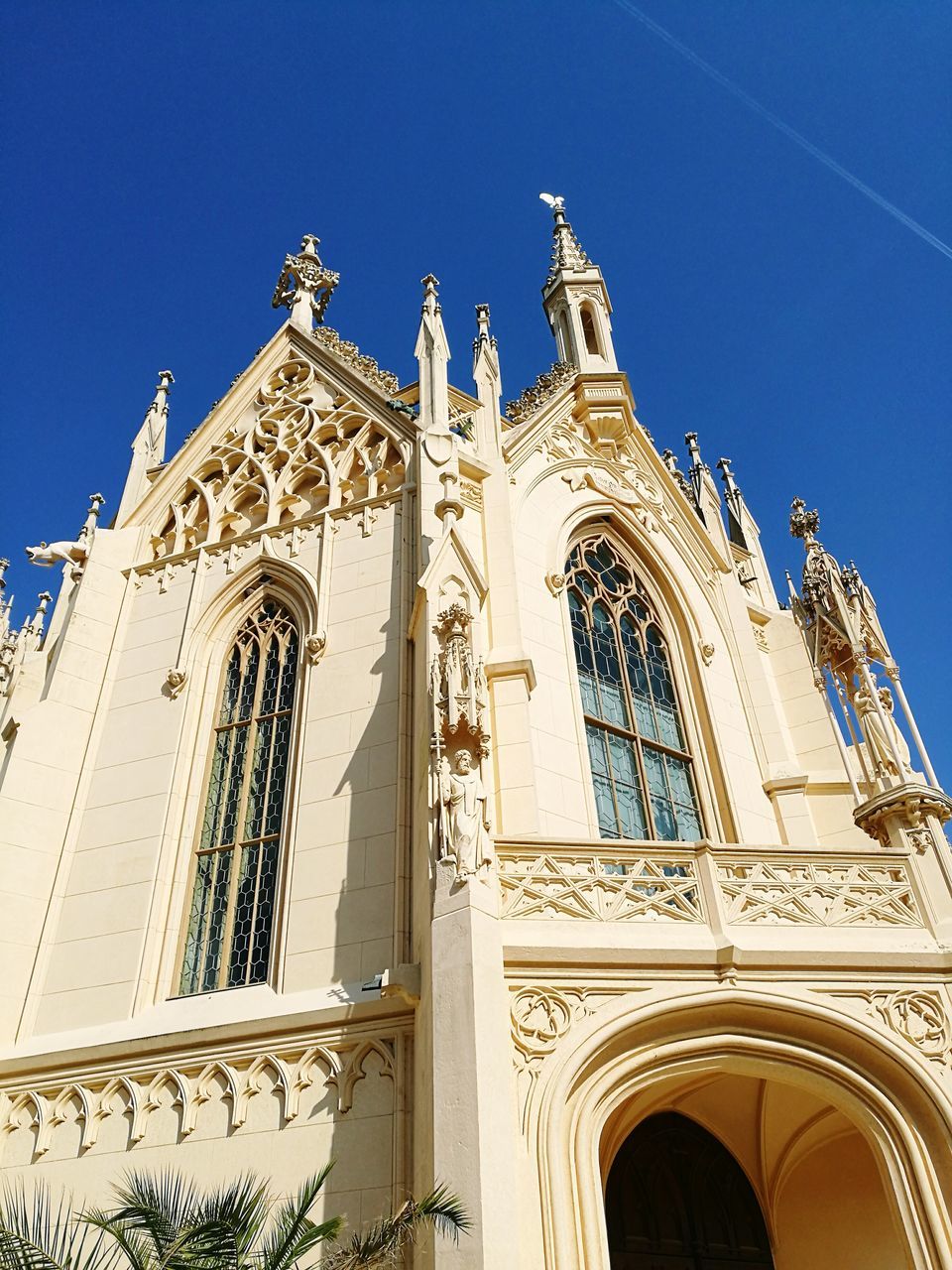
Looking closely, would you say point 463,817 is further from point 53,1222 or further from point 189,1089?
point 53,1222

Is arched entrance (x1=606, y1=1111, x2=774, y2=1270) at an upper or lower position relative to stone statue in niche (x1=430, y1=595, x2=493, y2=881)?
lower

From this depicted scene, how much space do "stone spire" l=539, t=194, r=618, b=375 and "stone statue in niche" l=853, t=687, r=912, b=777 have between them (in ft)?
29.0

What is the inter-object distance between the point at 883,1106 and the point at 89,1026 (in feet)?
26.0

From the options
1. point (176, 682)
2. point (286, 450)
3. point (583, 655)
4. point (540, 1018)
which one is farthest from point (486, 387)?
point (540, 1018)

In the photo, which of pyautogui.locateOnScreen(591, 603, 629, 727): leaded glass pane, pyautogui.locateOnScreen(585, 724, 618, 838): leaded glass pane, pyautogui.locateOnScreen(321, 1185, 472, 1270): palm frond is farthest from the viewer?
pyautogui.locateOnScreen(591, 603, 629, 727): leaded glass pane

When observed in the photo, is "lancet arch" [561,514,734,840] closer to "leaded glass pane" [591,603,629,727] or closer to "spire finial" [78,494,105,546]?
"leaded glass pane" [591,603,629,727]

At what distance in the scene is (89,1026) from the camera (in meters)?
11.7

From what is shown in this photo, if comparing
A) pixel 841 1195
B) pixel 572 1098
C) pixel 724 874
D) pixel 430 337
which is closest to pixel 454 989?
pixel 572 1098

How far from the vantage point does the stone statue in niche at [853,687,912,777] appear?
37.6ft

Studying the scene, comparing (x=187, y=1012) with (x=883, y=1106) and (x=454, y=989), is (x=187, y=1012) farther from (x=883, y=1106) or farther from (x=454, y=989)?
(x=883, y=1106)

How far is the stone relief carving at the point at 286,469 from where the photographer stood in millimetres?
16078

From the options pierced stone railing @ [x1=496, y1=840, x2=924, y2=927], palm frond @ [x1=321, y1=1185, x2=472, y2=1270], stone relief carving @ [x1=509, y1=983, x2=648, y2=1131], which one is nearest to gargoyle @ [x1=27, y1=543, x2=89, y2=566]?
pierced stone railing @ [x1=496, y1=840, x2=924, y2=927]

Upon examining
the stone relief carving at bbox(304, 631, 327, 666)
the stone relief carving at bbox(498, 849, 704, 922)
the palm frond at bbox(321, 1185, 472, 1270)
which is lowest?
the palm frond at bbox(321, 1185, 472, 1270)

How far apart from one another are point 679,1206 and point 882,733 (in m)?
5.77
